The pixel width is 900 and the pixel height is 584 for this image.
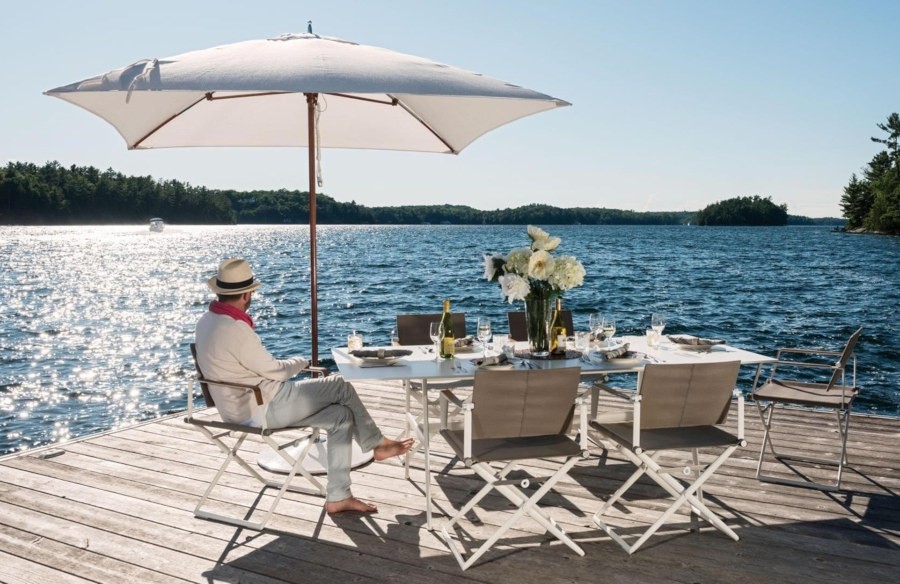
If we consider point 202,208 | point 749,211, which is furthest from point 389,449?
point 749,211

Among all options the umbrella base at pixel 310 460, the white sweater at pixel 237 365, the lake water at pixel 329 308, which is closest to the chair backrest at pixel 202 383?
the white sweater at pixel 237 365

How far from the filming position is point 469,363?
3.98 metres

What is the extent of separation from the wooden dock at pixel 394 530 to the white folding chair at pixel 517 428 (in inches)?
8.9

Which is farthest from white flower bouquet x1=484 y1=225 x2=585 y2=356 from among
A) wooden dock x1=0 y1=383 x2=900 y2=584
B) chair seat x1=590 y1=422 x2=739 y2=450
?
wooden dock x1=0 y1=383 x2=900 y2=584

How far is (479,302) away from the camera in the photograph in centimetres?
2695

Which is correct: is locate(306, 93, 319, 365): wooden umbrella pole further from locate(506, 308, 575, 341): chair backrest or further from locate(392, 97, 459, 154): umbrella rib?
locate(506, 308, 575, 341): chair backrest

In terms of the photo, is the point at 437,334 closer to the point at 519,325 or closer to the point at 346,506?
the point at 346,506

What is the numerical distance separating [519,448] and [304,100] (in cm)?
309

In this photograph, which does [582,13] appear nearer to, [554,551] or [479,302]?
[554,551]

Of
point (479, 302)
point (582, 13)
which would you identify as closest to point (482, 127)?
point (582, 13)

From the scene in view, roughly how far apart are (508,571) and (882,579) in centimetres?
159

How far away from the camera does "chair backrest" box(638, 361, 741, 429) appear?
3477mm

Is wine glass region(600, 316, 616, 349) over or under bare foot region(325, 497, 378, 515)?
over

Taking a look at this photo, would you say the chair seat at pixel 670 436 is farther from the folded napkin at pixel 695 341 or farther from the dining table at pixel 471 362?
the folded napkin at pixel 695 341
